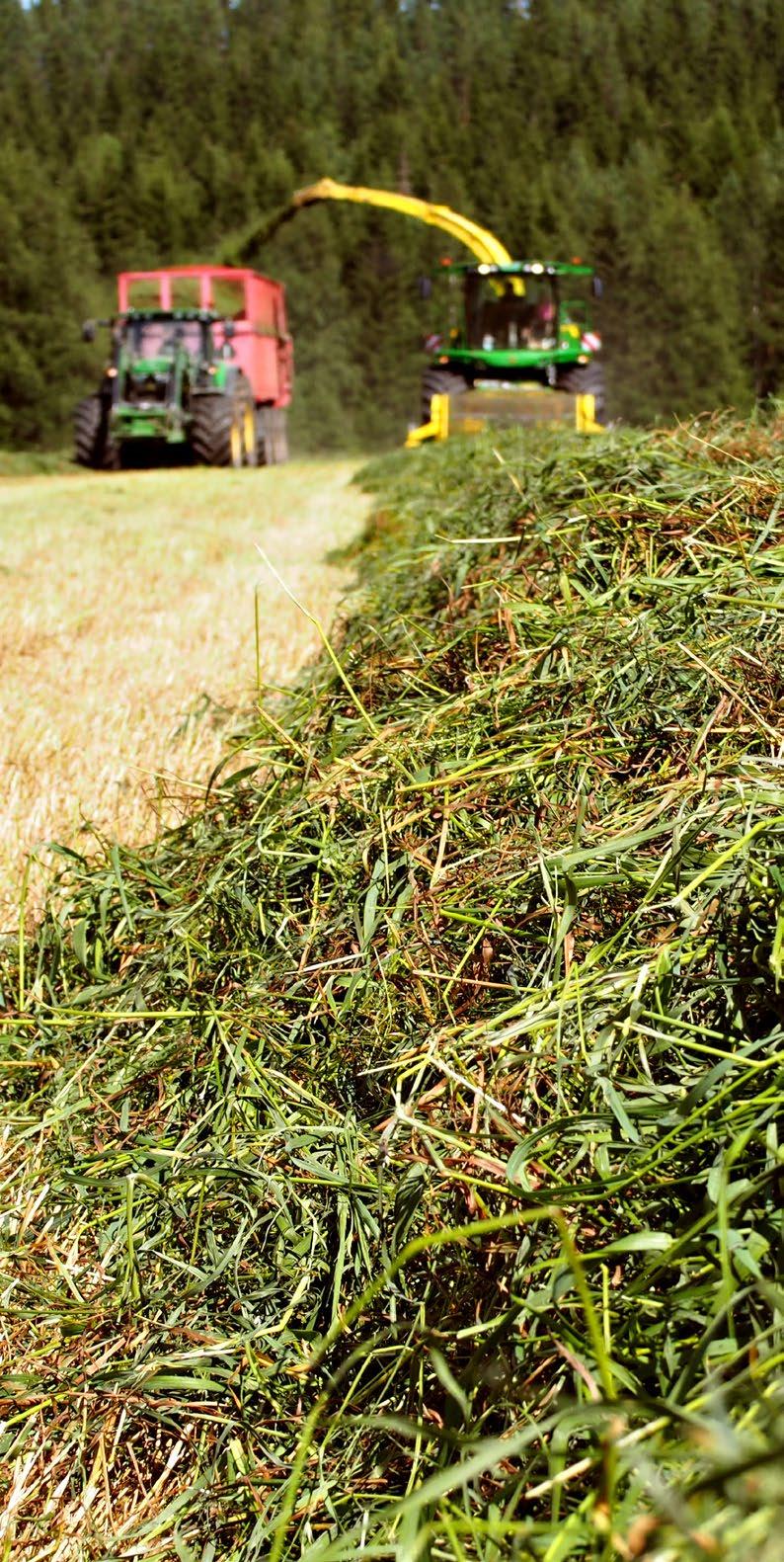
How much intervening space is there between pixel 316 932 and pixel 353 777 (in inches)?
14.4

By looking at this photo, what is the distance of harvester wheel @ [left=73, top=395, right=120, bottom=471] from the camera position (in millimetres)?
20438

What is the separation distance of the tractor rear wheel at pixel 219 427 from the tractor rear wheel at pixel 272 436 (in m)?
2.77

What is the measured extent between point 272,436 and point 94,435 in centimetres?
411

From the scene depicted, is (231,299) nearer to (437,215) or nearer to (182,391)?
(437,215)

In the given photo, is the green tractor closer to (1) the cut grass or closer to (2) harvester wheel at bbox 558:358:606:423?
(2) harvester wheel at bbox 558:358:606:423

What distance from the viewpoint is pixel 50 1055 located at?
2.29 m

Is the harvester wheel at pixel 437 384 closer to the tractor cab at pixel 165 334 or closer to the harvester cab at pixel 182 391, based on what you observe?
the harvester cab at pixel 182 391

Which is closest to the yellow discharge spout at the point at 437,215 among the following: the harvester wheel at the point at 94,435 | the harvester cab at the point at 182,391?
the harvester cab at the point at 182,391

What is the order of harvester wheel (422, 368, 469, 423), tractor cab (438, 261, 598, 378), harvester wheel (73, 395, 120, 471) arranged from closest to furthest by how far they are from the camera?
harvester wheel (422, 368, 469, 423) < tractor cab (438, 261, 598, 378) < harvester wheel (73, 395, 120, 471)

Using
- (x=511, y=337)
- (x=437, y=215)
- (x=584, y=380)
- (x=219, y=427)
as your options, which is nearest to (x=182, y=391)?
(x=219, y=427)

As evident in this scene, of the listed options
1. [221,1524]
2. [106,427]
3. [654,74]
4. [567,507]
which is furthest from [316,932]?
[654,74]

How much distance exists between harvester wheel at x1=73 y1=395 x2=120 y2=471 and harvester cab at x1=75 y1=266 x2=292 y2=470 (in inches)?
0.6

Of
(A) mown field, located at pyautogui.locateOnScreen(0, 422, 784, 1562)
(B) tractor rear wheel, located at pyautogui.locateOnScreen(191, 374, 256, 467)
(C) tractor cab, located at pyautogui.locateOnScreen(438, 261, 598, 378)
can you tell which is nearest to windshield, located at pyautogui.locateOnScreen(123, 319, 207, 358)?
(B) tractor rear wheel, located at pyautogui.locateOnScreen(191, 374, 256, 467)

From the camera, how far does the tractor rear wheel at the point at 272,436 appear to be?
882 inches
